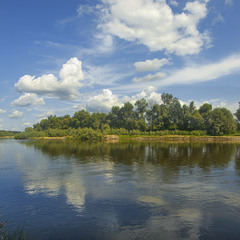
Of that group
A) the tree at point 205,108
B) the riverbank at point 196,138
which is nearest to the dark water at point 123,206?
Result: the riverbank at point 196,138

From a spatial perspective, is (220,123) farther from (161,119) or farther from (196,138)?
(161,119)

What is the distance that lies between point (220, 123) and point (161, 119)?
38.0 meters

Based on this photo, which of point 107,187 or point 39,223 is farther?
point 107,187

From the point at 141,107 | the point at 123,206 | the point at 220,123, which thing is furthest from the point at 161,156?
the point at 141,107

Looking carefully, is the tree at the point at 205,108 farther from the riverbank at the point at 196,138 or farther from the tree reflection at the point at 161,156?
the tree reflection at the point at 161,156

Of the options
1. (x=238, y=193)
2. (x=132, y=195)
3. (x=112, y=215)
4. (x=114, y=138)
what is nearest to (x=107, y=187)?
(x=132, y=195)

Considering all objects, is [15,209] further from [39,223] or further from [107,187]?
[107,187]

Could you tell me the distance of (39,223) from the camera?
12805mm

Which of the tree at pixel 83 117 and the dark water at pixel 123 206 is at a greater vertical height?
the tree at pixel 83 117

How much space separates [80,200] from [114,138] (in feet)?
370

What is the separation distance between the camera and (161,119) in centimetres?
13950

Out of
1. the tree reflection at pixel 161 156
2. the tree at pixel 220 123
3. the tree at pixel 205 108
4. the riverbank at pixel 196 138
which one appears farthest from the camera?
the tree at pixel 205 108

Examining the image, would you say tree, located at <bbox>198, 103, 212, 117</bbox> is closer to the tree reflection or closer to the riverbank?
the riverbank

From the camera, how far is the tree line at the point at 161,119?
387ft
